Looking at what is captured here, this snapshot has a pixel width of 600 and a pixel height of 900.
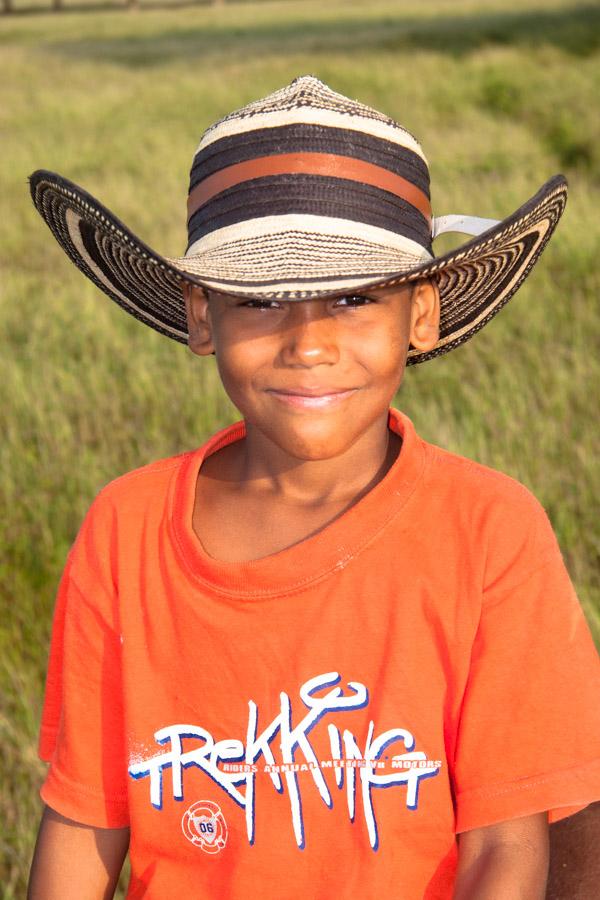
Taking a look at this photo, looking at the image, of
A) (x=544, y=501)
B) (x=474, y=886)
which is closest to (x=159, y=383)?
(x=544, y=501)

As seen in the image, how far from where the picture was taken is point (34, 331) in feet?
17.1

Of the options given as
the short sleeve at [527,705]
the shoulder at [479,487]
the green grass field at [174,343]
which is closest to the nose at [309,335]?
the shoulder at [479,487]

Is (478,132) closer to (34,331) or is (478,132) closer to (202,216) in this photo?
(34,331)

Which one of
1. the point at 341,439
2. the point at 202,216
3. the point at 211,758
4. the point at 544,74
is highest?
the point at 544,74

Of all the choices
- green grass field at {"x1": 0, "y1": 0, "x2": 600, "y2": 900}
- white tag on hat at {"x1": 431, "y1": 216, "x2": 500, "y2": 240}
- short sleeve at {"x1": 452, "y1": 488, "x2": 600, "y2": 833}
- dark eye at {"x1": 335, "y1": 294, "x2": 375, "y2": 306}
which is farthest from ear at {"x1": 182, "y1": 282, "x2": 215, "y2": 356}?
green grass field at {"x1": 0, "y1": 0, "x2": 600, "y2": 900}

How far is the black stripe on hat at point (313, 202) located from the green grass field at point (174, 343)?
4.83 feet

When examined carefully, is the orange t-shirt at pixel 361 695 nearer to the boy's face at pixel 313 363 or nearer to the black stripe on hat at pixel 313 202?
the boy's face at pixel 313 363

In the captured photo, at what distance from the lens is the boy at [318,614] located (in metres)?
1.46

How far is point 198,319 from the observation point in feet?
5.74

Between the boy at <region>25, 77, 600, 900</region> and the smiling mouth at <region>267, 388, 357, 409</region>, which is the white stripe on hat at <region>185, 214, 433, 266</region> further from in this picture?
the smiling mouth at <region>267, 388, 357, 409</region>

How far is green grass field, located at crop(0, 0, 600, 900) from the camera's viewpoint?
3244 millimetres

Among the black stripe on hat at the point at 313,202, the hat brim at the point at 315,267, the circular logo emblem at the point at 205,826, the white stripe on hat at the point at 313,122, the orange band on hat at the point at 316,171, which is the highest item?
the white stripe on hat at the point at 313,122

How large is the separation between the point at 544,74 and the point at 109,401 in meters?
11.8

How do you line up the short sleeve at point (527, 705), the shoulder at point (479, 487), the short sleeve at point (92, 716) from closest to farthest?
the short sleeve at point (527, 705), the shoulder at point (479, 487), the short sleeve at point (92, 716)
